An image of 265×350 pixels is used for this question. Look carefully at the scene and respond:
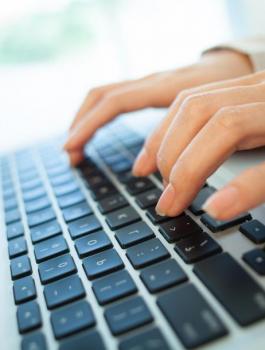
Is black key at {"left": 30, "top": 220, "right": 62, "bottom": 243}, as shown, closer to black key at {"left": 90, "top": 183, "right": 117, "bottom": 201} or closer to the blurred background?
black key at {"left": 90, "top": 183, "right": 117, "bottom": 201}

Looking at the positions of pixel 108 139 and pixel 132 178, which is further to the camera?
pixel 108 139

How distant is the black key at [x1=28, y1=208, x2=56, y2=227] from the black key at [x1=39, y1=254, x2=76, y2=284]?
11 cm

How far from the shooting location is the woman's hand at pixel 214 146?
31 cm

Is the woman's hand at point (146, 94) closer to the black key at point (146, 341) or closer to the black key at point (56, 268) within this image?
the black key at point (56, 268)

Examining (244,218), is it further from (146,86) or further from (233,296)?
(146,86)

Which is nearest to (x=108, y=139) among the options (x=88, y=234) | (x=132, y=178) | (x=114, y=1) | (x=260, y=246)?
(x=132, y=178)

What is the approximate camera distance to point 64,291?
1.11 ft

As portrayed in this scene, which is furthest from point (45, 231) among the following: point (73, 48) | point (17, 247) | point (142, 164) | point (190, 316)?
point (73, 48)

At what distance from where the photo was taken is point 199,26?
1129 millimetres

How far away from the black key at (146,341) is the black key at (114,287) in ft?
0.15

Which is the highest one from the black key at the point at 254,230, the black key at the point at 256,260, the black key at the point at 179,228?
the black key at the point at 256,260

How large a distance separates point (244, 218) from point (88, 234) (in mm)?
153

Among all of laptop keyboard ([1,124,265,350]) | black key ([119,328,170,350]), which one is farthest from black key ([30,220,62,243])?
black key ([119,328,170,350])

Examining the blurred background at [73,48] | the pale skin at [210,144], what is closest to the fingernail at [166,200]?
the pale skin at [210,144]
